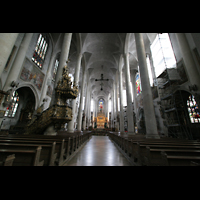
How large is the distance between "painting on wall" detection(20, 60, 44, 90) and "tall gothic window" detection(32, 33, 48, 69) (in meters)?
0.99

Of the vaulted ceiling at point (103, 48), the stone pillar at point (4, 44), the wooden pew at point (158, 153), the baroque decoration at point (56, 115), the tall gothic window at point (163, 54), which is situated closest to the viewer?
the wooden pew at point (158, 153)

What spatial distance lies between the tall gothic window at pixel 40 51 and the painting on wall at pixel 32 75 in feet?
3.25

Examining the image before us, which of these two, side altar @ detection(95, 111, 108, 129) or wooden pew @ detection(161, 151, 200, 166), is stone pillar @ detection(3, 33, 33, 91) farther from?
side altar @ detection(95, 111, 108, 129)

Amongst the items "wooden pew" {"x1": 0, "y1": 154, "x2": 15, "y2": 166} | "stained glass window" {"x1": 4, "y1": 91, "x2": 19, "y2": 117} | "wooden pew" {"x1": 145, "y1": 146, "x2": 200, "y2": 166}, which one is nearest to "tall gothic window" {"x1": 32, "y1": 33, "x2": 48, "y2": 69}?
"stained glass window" {"x1": 4, "y1": 91, "x2": 19, "y2": 117}

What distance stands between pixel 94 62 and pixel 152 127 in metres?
16.8

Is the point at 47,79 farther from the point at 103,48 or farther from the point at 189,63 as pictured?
the point at 189,63

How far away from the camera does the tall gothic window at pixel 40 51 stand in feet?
36.1

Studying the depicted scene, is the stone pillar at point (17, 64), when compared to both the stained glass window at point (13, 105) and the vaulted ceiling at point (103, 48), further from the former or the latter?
the vaulted ceiling at point (103, 48)

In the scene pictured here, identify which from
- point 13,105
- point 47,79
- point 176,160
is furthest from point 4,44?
point 13,105

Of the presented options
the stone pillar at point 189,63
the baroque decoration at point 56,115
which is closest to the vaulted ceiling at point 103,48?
the stone pillar at point 189,63
